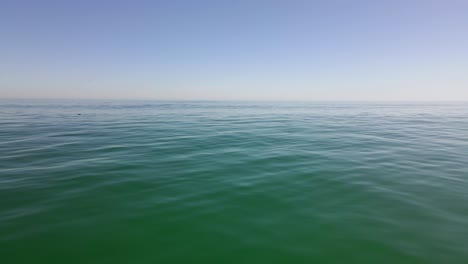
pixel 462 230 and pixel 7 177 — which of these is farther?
pixel 7 177

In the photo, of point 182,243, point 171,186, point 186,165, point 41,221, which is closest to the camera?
point 182,243

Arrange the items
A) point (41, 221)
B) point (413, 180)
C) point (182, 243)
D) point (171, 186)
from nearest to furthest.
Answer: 1. point (182, 243)
2. point (41, 221)
3. point (171, 186)
4. point (413, 180)

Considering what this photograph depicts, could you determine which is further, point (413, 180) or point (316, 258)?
point (413, 180)

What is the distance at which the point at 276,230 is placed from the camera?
4.10 m

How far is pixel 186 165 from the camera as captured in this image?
7.61 metres

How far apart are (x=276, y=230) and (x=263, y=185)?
1.95 metres

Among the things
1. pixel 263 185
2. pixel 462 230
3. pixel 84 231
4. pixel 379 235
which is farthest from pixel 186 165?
pixel 462 230

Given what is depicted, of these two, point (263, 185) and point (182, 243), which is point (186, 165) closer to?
point (263, 185)

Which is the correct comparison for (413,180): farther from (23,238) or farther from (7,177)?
(7,177)

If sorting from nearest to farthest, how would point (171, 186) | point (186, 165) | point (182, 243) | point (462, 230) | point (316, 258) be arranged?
point (316, 258) < point (182, 243) < point (462, 230) < point (171, 186) < point (186, 165)

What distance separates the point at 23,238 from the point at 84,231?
944 millimetres

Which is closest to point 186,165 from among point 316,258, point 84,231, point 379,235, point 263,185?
point 263,185

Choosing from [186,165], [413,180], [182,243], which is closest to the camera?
[182,243]

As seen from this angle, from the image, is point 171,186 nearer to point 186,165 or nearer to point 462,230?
point 186,165
